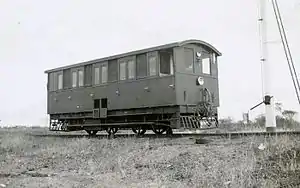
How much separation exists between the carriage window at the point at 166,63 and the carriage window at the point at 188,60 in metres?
0.60

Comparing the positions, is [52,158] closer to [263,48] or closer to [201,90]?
[201,90]

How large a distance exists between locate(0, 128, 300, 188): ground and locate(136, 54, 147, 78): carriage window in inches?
174

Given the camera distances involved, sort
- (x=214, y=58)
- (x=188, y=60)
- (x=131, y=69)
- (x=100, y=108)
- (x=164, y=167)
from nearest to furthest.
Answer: (x=164, y=167)
(x=188, y=60)
(x=131, y=69)
(x=214, y=58)
(x=100, y=108)

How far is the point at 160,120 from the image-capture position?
49.8ft

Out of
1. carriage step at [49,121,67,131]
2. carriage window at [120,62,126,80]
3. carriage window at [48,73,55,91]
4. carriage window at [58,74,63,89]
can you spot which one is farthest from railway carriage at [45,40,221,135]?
carriage window at [48,73,55,91]

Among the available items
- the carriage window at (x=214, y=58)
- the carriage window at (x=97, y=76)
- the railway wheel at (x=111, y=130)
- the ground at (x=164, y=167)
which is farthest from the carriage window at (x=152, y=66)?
the ground at (x=164, y=167)

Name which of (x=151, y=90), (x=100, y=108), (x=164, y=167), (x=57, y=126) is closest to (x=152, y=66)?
(x=151, y=90)

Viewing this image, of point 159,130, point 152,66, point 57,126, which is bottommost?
point 159,130

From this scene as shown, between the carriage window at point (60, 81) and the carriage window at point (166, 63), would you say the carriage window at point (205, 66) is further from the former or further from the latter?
the carriage window at point (60, 81)

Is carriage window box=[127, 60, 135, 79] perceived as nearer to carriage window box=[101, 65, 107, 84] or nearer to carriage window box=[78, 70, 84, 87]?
carriage window box=[101, 65, 107, 84]

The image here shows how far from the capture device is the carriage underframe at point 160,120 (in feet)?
48.1

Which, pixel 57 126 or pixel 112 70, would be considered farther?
pixel 57 126

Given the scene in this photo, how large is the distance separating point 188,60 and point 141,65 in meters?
1.77

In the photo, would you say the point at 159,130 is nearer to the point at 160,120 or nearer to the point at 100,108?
the point at 160,120
